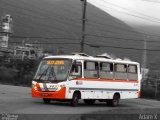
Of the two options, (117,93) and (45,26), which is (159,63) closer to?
(45,26)

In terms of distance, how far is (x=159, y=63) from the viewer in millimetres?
131625

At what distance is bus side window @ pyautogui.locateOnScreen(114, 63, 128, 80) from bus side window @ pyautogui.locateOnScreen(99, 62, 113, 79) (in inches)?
19.6

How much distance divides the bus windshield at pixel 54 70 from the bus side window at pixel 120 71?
423 centimetres

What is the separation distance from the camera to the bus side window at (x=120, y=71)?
27.6 metres

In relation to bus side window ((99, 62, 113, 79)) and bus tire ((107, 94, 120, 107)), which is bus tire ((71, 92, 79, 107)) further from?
bus tire ((107, 94, 120, 107))

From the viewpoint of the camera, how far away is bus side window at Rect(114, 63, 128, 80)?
27.6m

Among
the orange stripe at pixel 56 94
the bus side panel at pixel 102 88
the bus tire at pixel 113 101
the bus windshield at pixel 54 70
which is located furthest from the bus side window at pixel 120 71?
the orange stripe at pixel 56 94

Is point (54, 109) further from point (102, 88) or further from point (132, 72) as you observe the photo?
point (132, 72)

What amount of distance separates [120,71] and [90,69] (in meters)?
3.01

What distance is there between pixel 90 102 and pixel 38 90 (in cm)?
461

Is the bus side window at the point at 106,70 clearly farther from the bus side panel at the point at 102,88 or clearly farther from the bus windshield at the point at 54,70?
the bus windshield at the point at 54,70

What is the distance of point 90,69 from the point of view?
2550 centimetres

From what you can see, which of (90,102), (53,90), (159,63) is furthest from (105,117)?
(159,63)

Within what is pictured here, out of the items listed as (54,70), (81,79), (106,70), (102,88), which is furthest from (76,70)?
(106,70)
